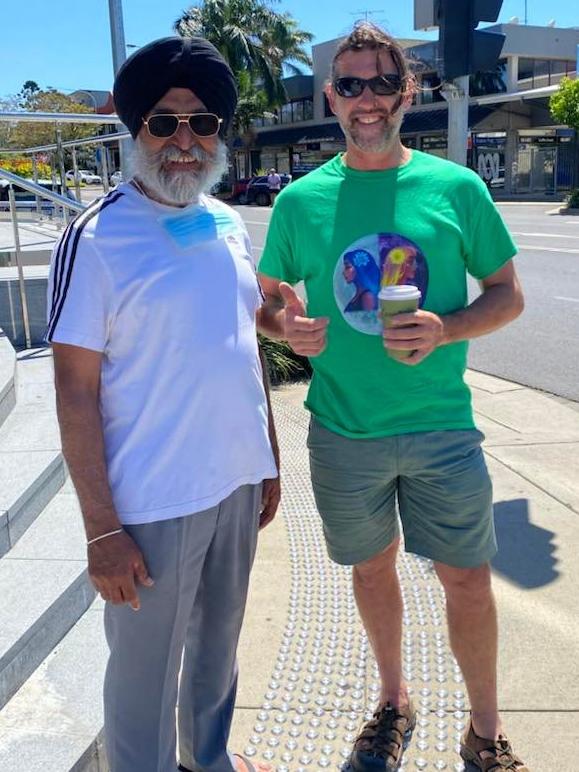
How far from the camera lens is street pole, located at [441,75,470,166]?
515cm

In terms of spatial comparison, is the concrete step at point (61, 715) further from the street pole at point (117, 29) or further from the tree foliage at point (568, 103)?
the tree foliage at point (568, 103)

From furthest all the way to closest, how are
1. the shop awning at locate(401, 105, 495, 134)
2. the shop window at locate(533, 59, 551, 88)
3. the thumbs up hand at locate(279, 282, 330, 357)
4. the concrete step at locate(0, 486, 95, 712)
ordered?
1. the shop window at locate(533, 59, 551, 88)
2. the shop awning at locate(401, 105, 495, 134)
3. the concrete step at locate(0, 486, 95, 712)
4. the thumbs up hand at locate(279, 282, 330, 357)

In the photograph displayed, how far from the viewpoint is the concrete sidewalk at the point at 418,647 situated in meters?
2.54

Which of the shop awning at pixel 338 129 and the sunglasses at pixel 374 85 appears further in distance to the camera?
the shop awning at pixel 338 129

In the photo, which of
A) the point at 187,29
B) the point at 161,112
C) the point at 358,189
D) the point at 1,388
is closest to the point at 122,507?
the point at 161,112

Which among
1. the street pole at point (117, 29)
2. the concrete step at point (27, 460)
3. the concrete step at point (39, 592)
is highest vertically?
the street pole at point (117, 29)

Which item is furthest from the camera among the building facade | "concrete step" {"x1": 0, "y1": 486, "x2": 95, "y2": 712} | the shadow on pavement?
the building facade

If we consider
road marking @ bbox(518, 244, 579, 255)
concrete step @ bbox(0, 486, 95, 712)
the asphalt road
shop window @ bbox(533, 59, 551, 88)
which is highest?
shop window @ bbox(533, 59, 551, 88)

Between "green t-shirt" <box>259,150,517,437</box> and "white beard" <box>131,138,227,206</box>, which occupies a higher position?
"white beard" <box>131,138,227,206</box>

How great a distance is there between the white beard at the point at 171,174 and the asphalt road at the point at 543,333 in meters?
4.93

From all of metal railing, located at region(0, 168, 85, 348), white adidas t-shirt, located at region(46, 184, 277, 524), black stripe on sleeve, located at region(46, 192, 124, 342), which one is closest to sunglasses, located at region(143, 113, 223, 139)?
white adidas t-shirt, located at region(46, 184, 277, 524)

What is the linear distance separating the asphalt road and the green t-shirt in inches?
170

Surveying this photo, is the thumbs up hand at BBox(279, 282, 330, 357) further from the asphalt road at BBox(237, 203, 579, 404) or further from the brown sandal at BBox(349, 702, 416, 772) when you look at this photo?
the asphalt road at BBox(237, 203, 579, 404)

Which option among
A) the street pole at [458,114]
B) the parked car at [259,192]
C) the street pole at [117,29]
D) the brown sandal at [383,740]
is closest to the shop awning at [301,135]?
the parked car at [259,192]
